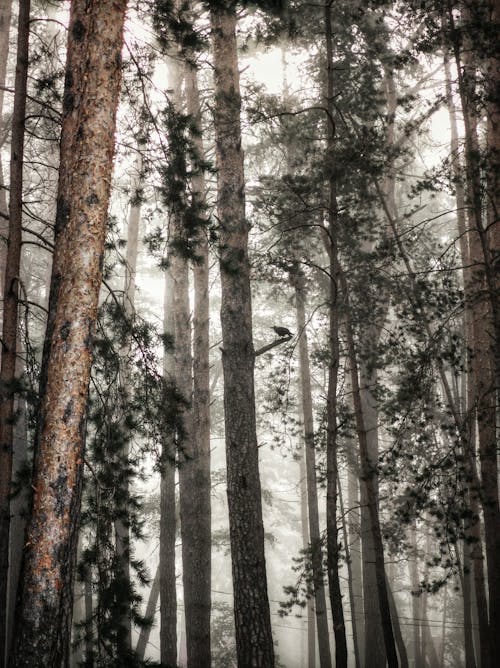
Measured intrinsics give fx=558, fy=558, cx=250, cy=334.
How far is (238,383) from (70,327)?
11.9 ft

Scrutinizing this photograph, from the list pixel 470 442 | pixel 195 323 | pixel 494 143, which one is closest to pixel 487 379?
pixel 470 442

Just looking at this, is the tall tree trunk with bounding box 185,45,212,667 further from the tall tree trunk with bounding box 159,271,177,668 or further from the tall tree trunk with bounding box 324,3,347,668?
the tall tree trunk with bounding box 324,3,347,668

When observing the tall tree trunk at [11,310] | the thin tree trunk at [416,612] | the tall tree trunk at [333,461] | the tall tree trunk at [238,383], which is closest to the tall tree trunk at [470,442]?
the tall tree trunk at [333,461]

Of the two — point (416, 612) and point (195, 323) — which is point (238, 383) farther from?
point (416, 612)

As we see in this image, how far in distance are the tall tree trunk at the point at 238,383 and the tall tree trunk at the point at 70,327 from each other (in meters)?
2.06

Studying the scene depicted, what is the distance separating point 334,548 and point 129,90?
631cm

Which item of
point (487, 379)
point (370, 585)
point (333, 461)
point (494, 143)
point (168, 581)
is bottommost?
point (370, 585)

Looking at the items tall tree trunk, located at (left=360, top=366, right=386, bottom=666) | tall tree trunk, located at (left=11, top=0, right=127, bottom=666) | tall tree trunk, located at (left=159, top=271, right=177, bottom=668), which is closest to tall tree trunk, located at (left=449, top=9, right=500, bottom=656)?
tall tree trunk, located at (left=360, top=366, right=386, bottom=666)

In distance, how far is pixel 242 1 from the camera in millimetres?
5379

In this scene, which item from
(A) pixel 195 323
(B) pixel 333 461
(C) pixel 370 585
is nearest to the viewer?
(B) pixel 333 461

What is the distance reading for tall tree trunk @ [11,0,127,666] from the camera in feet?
11.3

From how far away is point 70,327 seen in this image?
381 cm

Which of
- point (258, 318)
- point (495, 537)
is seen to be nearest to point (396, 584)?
point (258, 318)

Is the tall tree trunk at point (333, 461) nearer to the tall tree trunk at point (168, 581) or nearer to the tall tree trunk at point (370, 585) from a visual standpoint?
the tall tree trunk at point (168, 581)
